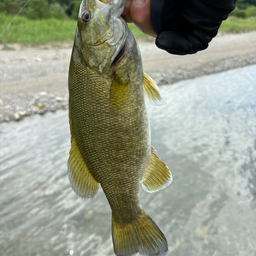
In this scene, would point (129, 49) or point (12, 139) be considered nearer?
point (129, 49)

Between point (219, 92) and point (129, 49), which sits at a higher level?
point (129, 49)

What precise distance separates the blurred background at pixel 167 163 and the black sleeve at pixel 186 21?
2971 mm

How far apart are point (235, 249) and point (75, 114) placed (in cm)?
314

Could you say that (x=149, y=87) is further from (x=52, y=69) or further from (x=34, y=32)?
(x=34, y=32)

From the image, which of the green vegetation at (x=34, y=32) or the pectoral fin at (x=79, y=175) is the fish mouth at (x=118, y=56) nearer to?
the pectoral fin at (x=79, y=175)

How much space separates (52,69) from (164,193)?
22.4 ft

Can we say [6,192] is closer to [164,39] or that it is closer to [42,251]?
[42,251]

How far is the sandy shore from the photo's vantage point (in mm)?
6855

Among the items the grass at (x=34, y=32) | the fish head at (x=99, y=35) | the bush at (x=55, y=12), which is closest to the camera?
the fish head at (x=99, y=35)

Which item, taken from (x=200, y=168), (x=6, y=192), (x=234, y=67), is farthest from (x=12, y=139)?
(x=234, y=67)

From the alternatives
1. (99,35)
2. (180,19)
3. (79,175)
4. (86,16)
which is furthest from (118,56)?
(79,175)

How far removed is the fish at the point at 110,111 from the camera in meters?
1.63

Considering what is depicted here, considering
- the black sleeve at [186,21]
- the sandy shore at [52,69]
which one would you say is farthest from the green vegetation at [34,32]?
the black sleeve at [186,21]

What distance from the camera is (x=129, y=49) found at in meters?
1.67
